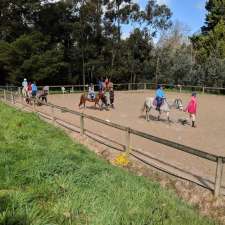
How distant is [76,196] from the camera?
527cm

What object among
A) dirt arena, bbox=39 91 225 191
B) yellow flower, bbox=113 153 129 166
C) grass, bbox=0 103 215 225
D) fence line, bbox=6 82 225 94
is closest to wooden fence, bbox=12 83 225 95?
fence line, bbox=6 82 225 94

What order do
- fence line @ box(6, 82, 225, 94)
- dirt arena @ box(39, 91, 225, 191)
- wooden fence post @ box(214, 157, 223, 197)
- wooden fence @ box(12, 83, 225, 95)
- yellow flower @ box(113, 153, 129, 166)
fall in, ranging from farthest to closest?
wooden fence @ box(12, 83, 225, 95), fence line @ box(6, 82, 225, 94), yellow flower @ box(113, 153, 129, 166), dirt arena @ box(39, 91, 225, 191), wooden fence post @ box(214, 157, 223, 197)

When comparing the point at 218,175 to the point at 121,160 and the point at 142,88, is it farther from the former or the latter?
the point at 142,88

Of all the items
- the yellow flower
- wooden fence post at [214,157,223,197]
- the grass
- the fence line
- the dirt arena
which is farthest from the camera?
the fence line

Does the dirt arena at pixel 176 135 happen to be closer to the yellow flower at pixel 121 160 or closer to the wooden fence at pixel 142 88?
the yellow flower at pixel 121 160

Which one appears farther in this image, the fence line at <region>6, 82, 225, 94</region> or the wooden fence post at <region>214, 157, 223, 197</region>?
the fence line at <region>6, 82, 225, 94</region>

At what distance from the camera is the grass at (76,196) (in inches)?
182

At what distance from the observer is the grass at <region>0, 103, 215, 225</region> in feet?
15.2

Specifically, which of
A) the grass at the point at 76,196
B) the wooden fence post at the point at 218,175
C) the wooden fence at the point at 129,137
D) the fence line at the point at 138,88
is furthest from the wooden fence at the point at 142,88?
the wooden fence post at the point at 218,175

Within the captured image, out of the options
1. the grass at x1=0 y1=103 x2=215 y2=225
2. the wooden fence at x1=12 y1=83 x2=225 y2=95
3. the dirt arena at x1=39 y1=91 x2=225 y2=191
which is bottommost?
the wooden fence at x1=12 y1=83 x2=225 y2=95

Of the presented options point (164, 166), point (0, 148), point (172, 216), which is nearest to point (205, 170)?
point (164, 166)

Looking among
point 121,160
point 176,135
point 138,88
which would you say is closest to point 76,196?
point 121,160

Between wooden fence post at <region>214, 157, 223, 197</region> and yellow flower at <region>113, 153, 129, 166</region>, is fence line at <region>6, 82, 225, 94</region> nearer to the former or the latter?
yellow flower at <region>113, 153, 129, 166</region>

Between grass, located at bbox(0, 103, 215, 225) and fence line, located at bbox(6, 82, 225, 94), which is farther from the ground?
grass, located at bbox(0, 103, 215, 225)
